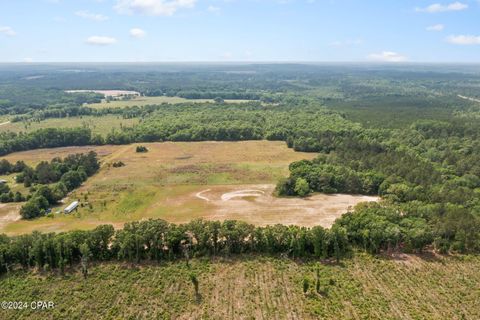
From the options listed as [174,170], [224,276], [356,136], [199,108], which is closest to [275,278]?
[224,276]

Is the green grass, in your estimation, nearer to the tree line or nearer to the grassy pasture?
the tree line

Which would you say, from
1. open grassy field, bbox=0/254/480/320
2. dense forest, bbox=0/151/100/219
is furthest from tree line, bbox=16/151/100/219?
open grassy field, bbox=0/254/480/320

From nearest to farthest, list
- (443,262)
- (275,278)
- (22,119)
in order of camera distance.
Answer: (275,278) < (443,262) < (22,119)

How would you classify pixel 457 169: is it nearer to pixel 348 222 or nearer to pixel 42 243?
pixel 348 222

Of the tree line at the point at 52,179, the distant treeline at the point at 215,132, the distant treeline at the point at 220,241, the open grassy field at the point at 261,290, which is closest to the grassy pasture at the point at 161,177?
the tree line at the point at 52,179

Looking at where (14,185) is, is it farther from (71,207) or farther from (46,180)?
(71,207)

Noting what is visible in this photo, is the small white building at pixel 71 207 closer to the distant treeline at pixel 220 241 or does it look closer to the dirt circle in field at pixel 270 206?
the distant treeline at pixel 220 241

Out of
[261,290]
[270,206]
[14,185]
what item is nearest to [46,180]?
[14,185]
